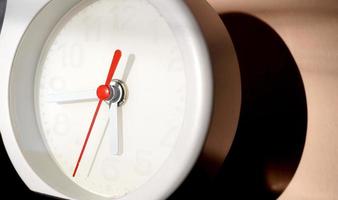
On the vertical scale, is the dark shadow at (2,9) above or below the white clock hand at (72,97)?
above

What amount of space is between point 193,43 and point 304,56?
7.8 inches

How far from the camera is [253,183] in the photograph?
0.68 meters

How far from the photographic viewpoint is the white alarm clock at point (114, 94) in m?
0.53

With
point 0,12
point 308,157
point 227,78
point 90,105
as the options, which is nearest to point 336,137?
point 308,157

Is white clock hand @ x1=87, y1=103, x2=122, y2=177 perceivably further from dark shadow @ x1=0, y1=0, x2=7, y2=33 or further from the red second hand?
dark shadow @ x1=0, y1=0, x2=7, y2=33

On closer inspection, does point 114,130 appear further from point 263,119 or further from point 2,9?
point 2,9

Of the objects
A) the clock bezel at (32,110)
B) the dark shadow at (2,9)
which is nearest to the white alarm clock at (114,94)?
the clock bezel at (32,110)

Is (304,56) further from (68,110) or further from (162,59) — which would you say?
(68,110)

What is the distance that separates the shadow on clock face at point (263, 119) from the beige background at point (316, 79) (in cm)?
1

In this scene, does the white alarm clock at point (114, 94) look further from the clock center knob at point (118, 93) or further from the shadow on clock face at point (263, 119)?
the shadow on clock face at point (263, 119)

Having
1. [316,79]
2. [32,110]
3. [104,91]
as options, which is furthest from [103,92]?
[316,79]

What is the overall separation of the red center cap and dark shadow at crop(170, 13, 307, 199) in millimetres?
191

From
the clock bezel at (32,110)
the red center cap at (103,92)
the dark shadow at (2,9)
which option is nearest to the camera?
the clock bezel at (32,110)

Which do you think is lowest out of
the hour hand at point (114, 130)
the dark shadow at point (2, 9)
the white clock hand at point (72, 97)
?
the hour hand at point (114, 130)
